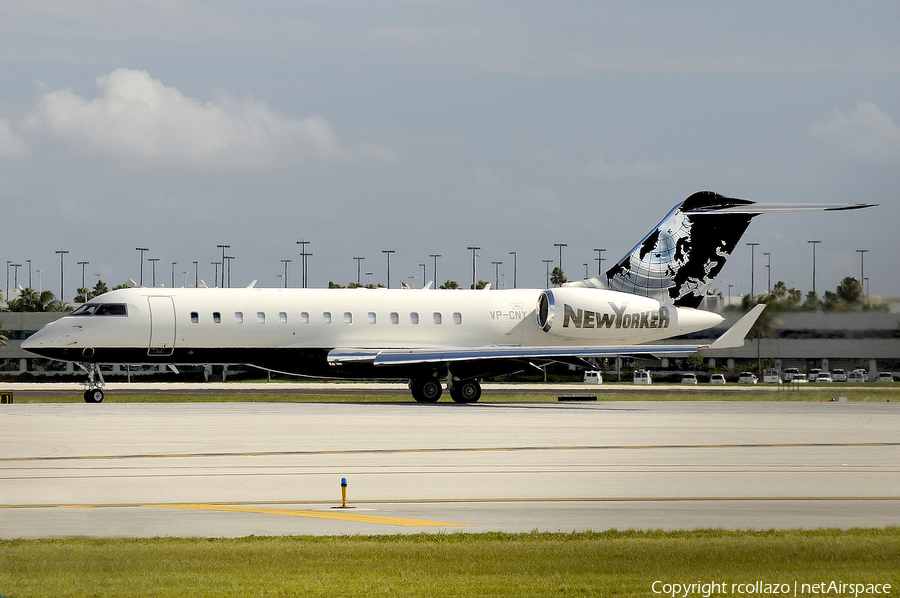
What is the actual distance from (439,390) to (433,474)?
2490cm

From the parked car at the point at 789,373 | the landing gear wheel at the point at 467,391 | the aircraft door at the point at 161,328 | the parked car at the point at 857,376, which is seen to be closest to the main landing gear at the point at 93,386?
the aircraft door at the point at 161,328

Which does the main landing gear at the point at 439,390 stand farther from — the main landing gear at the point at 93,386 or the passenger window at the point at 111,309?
the main landing gear at the point at 93,386

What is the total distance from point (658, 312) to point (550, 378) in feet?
150

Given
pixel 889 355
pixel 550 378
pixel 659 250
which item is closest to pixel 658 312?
pixel 659 250

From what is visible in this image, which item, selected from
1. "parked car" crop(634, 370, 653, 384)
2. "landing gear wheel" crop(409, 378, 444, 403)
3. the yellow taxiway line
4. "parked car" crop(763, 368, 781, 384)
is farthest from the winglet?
"parked car" crop(763, 368, 781, 384)

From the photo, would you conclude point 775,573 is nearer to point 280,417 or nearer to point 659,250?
point 280,417

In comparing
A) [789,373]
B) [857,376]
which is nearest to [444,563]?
[857,376]

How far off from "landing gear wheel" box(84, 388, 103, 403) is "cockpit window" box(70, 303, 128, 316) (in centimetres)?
316

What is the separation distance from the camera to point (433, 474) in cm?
1867

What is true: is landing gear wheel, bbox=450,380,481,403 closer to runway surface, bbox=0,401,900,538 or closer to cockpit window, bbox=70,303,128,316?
runway surface, bbox=0,401,900,538

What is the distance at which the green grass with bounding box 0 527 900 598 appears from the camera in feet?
33.4

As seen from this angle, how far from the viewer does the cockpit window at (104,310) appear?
41.8 metres

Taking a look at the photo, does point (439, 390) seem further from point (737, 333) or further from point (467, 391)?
point (737, 333)

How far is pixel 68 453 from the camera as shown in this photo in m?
21.8
